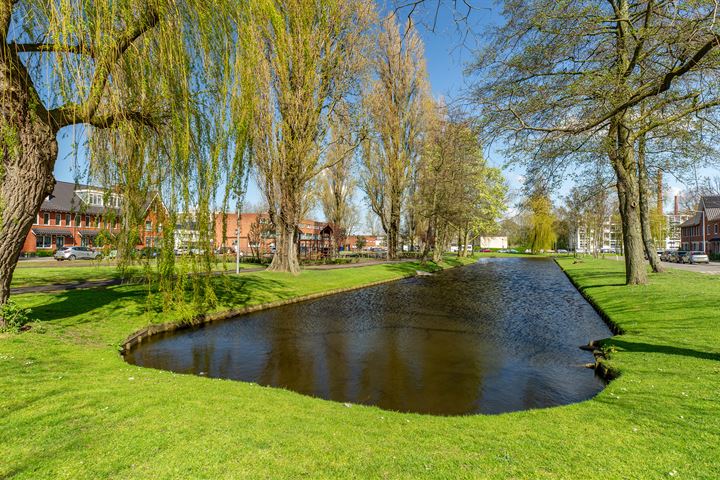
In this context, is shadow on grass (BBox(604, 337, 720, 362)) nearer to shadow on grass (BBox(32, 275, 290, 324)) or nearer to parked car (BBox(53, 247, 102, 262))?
shadow on grass (BBox(32, 275, 290, 324))

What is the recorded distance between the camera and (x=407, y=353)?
1005 centimetres

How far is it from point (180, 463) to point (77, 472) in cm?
82

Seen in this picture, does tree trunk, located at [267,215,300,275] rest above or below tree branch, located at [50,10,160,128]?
below

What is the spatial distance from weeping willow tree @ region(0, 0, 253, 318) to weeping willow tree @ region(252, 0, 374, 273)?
39.0 ft

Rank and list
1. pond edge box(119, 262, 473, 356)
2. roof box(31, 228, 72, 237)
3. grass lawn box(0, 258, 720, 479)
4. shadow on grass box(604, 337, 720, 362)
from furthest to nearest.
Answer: roof box(31, 228, 72, 237), pond edge box(119, 262, 473, 356), shadow on grass box(604, 337, 720, 362), grass lawn box(0, 258, 720, 479)

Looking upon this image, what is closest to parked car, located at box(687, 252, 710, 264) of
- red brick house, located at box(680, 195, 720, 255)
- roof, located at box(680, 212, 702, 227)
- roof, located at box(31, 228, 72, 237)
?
red brick house, located at box(680, 195, 720, 255)

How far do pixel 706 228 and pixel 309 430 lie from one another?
76.3 meters

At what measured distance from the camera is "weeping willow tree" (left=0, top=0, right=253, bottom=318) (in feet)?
20.7

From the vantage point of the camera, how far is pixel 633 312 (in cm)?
1232

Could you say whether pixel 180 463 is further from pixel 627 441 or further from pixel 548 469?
pixel 627 441

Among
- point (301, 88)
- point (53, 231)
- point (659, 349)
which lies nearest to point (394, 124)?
point (301, 88)

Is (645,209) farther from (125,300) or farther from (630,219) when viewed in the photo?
(125,300)

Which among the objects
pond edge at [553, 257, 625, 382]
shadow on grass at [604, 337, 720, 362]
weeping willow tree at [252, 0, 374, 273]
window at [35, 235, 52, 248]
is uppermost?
weeping willow tree at [252, 0, 374, 273]

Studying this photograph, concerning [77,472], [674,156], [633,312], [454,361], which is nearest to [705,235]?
[674,156]
